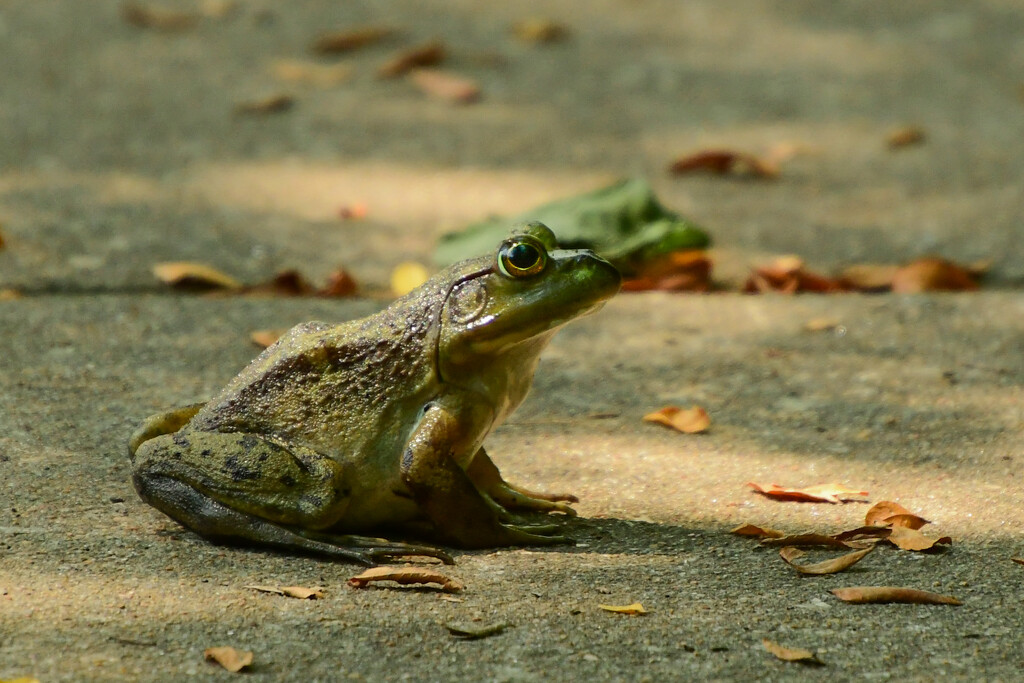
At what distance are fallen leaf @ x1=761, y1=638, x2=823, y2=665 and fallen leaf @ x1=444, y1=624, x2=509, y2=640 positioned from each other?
0.52 meters

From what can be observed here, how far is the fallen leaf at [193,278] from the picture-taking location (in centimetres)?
495

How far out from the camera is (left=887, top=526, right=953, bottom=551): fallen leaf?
9.86ft

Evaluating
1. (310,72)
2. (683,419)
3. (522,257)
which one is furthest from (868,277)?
(310,72)

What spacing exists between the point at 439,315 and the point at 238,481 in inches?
23.0

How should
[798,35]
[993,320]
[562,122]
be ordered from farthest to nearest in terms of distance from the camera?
1. [798,35]
2. [562,122]
3. [993,320]

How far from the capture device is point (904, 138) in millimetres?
6836

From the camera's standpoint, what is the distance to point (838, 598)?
9.08 feet

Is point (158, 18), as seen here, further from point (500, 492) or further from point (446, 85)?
point (500, 492)

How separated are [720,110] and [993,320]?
112 inches

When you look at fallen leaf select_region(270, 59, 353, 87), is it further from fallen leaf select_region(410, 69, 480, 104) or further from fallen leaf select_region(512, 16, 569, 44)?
fallen leaf select_region(512, 16, 569, 44)

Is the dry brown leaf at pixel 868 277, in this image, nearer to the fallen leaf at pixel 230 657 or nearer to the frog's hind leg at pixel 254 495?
the frog's hind leg at pixel 254 495

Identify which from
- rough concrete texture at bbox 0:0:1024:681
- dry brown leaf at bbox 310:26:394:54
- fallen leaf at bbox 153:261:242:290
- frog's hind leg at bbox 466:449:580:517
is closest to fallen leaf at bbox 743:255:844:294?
rough concrete texture at bbox 0:0:1024:681

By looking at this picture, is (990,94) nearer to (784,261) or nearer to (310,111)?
(784,261)

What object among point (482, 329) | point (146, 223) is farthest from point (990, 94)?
point (482, 329)
